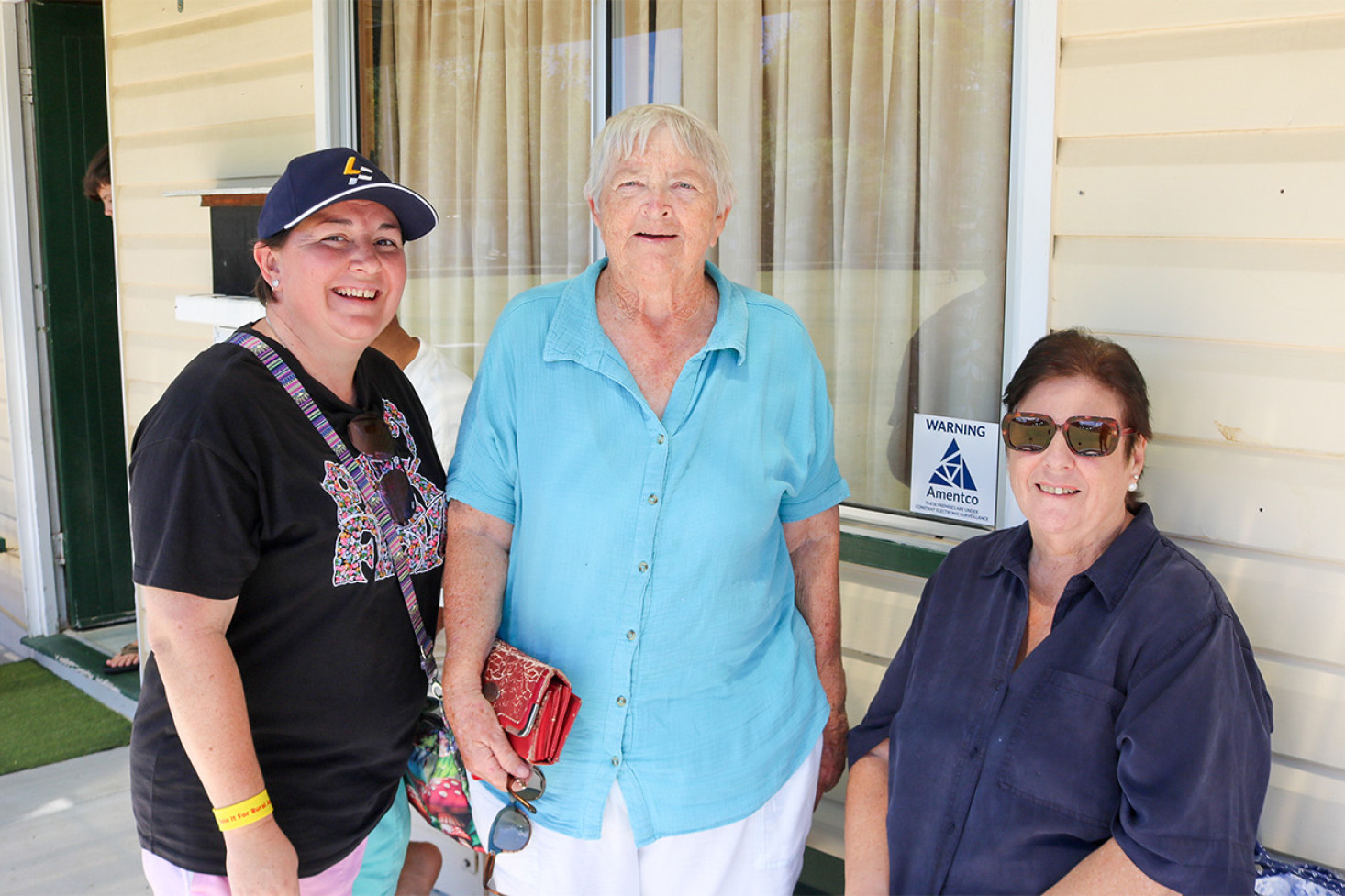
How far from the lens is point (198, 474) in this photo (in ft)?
4.90

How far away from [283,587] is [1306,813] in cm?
174

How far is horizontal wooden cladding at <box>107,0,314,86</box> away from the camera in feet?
11.8

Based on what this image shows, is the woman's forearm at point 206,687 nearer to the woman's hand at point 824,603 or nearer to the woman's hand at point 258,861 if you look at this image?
the woman's hand at point 258,861

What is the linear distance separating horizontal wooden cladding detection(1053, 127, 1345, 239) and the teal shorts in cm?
162

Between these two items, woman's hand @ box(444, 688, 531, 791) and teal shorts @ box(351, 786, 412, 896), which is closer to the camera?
Answer: woman's hand @ box(444, 688, 531, 791)

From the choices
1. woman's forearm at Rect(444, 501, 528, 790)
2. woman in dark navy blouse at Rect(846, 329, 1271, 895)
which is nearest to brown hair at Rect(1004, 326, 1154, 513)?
woman in dark navy blouse at Rect(846, 329, 1271, 895)

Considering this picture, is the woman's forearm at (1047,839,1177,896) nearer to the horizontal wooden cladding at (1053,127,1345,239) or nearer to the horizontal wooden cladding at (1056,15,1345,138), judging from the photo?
the horizontal wooden cladding at (1053,127,1345,239)

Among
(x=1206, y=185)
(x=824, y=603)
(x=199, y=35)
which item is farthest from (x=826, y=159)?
(x=199, y=35)

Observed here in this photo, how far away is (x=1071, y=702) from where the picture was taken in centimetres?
155

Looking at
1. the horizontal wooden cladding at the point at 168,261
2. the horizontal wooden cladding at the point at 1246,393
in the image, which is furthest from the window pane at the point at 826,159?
the horizontal wooden cladding at the point at 168,261

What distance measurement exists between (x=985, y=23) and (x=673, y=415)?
1.18 m

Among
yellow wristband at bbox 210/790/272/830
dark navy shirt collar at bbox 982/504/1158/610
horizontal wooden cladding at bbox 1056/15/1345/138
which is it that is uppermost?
horizontal wooden cladding at bbox 1056/15/1345/138

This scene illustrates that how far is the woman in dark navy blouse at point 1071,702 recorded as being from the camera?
144cm

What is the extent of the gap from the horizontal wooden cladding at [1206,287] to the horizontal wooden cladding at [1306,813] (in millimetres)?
739
